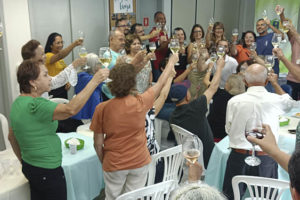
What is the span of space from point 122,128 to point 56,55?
2.63 meters

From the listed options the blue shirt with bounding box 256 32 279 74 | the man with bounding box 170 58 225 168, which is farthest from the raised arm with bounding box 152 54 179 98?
the blue shirt with bounding box 256 32 279 74

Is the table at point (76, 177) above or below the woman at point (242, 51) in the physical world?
below

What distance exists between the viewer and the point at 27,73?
1.94 metres

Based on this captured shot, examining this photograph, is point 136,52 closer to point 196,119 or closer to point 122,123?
point 196,119

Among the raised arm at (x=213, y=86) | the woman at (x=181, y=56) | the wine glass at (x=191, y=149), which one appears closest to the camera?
the wine glass at (x=191, y=149)

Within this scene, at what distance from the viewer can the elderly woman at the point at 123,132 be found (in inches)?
81.6

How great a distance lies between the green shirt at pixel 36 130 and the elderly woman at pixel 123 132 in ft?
0.96

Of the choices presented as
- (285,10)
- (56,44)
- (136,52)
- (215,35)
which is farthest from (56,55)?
(285,10)

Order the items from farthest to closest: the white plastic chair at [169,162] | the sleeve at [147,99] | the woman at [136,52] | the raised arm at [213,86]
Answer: the woman at [136,52]
the raised arm at [213,86]
the white plastic chair at [169,162]
the sleeve at [147,99]

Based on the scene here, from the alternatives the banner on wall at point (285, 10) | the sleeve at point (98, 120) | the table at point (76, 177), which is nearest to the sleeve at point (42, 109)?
the sleeve at point (98, 120)

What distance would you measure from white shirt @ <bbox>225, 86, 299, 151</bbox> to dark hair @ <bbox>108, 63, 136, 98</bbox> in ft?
2.77

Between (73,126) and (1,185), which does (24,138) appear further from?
(73,126)

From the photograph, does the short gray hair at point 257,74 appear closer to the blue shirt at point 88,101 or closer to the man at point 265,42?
the blue shirt at point 88,101

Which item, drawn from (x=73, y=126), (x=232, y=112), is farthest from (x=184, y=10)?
(x=232, y=112)
